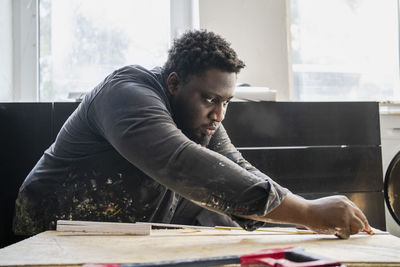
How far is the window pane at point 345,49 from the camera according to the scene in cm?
263

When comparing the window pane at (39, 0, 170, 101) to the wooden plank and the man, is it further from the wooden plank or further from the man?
the wooden plank

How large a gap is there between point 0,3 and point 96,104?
4.66 ft

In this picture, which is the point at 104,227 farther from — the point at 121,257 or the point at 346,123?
the point at 346,123

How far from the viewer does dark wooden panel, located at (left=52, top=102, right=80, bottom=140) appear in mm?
1820

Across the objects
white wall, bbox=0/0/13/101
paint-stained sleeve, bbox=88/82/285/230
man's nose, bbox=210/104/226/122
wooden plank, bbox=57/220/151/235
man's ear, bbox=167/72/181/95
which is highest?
white wall, bbox=0/0/13/101

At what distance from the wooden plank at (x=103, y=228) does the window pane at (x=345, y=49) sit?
1.77m

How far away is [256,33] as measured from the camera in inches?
93.5

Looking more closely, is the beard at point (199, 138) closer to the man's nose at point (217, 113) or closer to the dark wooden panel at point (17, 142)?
the man's nose at point (217, 113)

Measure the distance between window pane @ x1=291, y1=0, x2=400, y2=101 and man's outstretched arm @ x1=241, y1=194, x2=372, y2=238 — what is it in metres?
1.64

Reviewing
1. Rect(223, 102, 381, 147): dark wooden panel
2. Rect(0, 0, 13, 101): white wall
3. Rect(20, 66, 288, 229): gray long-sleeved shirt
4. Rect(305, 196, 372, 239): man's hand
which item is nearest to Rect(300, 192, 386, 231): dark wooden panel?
Rect(223, 102, 381, 147): dark wooden panel

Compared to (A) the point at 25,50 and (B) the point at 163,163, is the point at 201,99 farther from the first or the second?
(A) the point at 25,50

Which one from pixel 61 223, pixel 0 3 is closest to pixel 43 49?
pixel 0 3

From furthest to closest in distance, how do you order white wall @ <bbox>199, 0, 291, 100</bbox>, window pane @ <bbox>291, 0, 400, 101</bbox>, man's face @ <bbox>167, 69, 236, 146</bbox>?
window pane @ <bbox>291, 0, 400, 101</bbox>, white wall @ <bbox>199, 0, 291, 100</bbox>, man's face @ <bbox>167, 69, 236, 146</bbox>

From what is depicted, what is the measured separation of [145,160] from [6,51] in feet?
5.57
